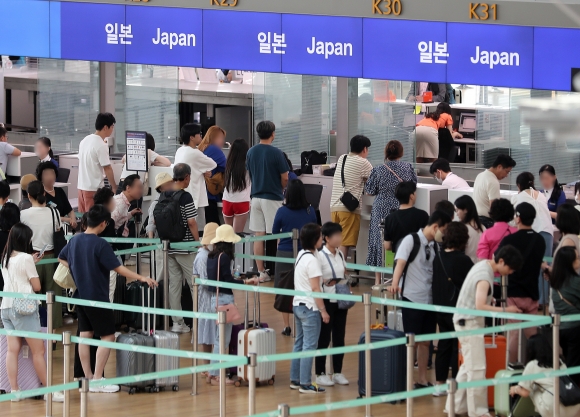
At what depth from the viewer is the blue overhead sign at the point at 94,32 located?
40.1ft

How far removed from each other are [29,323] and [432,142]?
663 cm

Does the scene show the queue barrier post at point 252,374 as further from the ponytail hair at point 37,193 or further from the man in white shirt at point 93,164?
the man in white shirt at point 93,164

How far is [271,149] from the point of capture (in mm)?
12008

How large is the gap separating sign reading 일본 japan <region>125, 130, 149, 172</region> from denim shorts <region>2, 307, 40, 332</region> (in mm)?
3818

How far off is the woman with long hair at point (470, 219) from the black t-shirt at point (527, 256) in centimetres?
52

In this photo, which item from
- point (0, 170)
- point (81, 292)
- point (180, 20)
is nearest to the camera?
point (81, 292)

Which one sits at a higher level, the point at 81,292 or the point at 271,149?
the point at 271,149

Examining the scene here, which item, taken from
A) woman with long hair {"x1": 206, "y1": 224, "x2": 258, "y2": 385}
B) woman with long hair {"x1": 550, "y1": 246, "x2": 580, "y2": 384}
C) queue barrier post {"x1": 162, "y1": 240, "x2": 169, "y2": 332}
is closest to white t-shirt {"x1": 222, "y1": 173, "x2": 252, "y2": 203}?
queue barrier post {"x1": 162, "y1": 240, "x2": 169, "y2": 332}

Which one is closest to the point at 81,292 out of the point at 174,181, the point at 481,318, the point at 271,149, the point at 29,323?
the point at 29,323

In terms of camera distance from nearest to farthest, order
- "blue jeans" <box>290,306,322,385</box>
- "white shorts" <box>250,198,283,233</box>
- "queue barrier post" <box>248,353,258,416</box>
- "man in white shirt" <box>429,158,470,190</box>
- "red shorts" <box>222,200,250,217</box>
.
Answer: "queue barrier post" <box>248,353,258,416</box> < "blue jeans" <box>290,306,322,385</box> < "man in white shirt" <box>429,158,470,190</box> < "white shorts" <box>250,198,283,233</box> < "red shorts" <box>222,200,250,217</box>

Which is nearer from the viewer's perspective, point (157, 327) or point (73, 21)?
point (157, 327)

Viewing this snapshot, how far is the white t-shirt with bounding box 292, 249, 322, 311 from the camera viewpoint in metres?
8.55

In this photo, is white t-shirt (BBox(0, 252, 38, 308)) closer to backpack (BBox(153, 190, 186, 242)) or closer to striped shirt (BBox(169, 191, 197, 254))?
backpack (BBox(153, 190, 186, 242))

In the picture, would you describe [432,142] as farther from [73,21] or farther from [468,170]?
[73,21]
